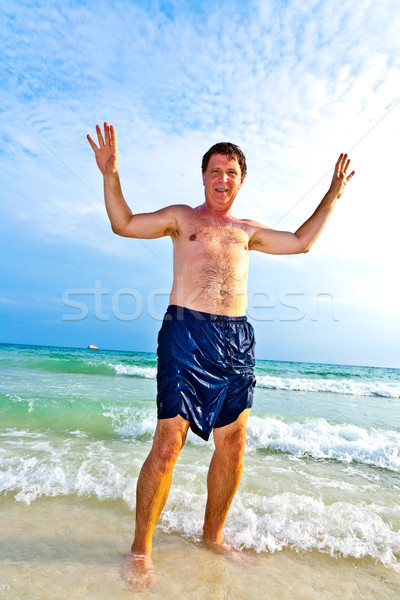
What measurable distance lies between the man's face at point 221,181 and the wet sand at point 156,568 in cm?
220

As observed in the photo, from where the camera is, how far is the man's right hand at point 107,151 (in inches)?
98.0

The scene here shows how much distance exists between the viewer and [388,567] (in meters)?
2.52

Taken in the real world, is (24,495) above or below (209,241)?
below

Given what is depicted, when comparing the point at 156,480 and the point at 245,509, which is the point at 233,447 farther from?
the point at 245,509

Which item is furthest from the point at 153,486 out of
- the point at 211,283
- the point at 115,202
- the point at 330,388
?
the point at 330,388

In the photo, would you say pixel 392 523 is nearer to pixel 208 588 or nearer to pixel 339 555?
pixel 339 555

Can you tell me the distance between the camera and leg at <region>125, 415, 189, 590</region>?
7.13ft

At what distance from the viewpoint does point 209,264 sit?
8.47 feet

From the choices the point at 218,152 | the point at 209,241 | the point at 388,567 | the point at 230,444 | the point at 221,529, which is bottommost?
the point at 388,567

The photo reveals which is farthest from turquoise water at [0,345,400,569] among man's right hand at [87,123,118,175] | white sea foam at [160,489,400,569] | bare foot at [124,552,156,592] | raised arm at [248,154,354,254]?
man's right hand at [87,123,118,175]

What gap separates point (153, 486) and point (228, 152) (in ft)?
6.97

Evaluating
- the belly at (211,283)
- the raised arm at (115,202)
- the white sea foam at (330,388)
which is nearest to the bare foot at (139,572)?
the belly at (211,283)

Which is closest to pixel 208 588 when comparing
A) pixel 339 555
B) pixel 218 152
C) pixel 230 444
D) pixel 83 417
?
pixel 230 444

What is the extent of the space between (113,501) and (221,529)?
104 centimetres
